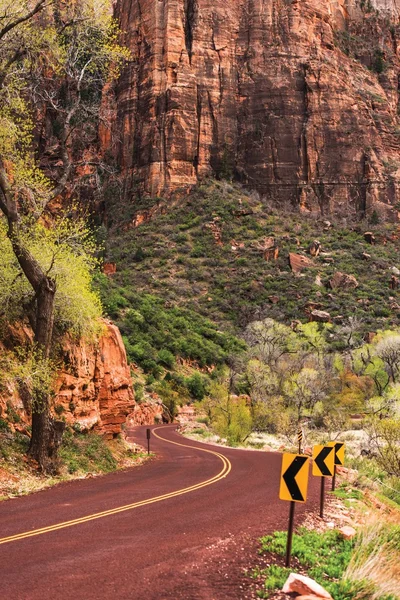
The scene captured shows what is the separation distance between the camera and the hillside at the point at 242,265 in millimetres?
60844

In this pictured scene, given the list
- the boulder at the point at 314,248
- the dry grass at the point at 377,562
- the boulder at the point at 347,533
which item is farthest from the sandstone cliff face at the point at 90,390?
the boulder at the point at 314,248

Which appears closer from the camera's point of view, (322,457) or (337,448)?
(322,457)

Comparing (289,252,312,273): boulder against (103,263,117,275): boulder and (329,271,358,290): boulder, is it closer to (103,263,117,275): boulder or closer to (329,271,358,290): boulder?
(329,271,358,290): boulder

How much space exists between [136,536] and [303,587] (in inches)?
114

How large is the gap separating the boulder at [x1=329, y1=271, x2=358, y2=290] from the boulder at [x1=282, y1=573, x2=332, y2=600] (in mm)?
60137

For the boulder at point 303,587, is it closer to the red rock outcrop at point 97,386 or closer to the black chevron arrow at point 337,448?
the black chevron arrow at point 337,448

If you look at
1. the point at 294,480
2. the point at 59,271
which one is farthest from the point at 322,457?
the point at 59,271

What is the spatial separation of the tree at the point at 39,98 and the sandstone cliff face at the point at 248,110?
6491cm

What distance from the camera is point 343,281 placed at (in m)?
64.0

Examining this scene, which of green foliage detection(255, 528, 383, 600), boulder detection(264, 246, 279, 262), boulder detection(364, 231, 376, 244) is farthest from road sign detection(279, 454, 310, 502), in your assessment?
boulder detection(364, 231, 376, 244)

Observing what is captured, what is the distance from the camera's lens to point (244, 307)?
63.3 m

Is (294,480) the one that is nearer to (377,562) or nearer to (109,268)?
(377,562)

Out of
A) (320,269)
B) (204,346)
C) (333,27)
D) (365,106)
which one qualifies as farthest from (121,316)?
(333,27)

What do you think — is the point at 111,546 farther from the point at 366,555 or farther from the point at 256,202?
the point at 256,202
